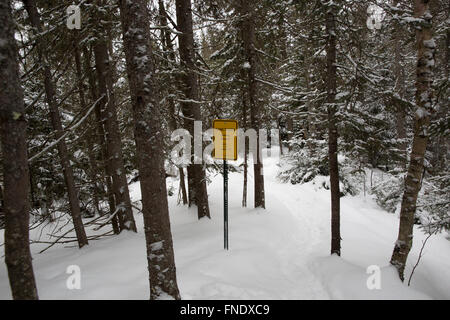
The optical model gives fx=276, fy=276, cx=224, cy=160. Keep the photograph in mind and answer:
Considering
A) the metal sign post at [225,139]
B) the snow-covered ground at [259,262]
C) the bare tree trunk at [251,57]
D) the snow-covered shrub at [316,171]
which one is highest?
the bare tree trunk at [251,57]

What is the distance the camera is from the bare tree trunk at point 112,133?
7594mm

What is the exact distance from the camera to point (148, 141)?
363 centimetres

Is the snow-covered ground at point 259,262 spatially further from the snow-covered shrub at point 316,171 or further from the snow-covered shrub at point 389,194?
the snow-covered shrub at point 316,171

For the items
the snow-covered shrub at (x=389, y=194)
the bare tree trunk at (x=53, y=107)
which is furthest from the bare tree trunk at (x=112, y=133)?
the snow-covered shrub at (x=389, y=194)

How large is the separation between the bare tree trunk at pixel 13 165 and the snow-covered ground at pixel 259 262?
1822 mm

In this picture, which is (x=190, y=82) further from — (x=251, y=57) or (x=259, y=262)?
(x=259, y=262)

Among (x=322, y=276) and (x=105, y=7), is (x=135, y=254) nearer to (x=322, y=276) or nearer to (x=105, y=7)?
(x=322, y=276)

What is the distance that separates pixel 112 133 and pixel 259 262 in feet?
17.3

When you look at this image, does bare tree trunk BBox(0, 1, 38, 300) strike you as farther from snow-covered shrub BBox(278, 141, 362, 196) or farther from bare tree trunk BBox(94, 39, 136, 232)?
snow-covered shrub BBox(278, 141, 362, 196)

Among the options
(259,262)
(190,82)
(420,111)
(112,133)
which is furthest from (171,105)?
(420,111)

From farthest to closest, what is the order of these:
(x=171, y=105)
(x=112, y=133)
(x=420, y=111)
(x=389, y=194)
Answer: (x=389, y=194), (x=171, y=105), (x=112, y=133), (x=420, y=111)

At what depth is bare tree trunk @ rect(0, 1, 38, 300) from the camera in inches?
104

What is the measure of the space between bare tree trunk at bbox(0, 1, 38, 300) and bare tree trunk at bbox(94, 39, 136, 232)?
5049 mm
